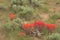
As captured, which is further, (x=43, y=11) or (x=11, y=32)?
(x=43, y=11)

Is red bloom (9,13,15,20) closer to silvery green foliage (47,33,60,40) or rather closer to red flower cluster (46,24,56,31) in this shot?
red flower cluster (46,24,56,31)

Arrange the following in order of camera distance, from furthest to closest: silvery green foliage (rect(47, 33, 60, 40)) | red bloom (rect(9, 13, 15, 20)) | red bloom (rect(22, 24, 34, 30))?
red bloom (rect(9, 13, 15, 20))
red bloom (rect(22, 24, 34, 30))
silvery green foliage (rect(47, 33, 60, 40))

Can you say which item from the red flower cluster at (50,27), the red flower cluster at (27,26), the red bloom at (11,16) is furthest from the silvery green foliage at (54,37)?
the red bloom at (11,16)

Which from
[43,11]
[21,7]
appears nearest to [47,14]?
[43,11]

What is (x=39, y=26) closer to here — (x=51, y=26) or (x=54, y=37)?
(x=51, y=26)

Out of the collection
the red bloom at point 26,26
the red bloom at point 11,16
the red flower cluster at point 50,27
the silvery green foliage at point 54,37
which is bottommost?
the silvery green foliage at point 54,37

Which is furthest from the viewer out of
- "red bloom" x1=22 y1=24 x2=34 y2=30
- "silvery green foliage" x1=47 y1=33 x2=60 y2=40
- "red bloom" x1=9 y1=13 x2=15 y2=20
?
"red bloom" x1=9 y1=13 x2=15 y2=20

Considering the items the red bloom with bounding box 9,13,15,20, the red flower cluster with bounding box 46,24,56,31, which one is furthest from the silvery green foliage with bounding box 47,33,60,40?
the red bloom with bounding box 9,13,15,20

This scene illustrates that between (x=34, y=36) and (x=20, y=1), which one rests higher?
(x=20, y=1)

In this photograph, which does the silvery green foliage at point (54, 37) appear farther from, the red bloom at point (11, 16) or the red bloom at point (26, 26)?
the red bloom at point (11, 16)

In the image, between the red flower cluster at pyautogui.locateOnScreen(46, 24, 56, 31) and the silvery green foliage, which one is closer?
the silvery green foliage

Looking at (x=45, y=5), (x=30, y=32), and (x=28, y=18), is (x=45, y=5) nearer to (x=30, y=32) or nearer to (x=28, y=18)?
(x=28, y=18)
